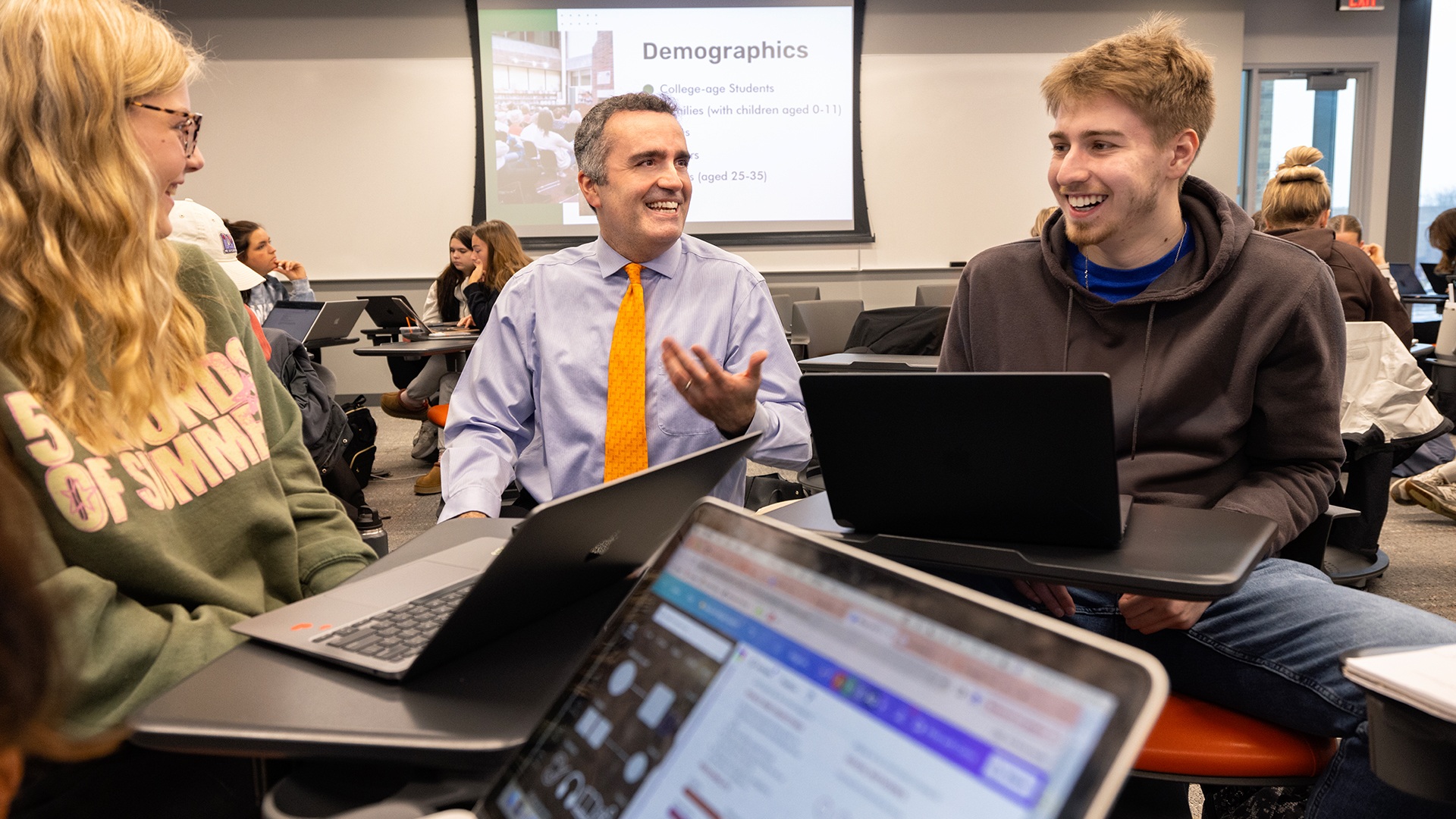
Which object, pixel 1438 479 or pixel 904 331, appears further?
pixel 904 331

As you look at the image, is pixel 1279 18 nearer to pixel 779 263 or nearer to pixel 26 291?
pixel 779 263

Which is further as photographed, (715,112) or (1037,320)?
(715,112)

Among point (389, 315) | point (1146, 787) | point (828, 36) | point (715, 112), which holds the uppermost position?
point (828, 36)

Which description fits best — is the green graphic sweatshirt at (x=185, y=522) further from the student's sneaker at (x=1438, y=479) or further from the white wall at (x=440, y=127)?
the white wall at (x=440, y=127)

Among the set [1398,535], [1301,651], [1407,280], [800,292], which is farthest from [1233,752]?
[1407,280]

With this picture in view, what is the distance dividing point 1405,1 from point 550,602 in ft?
30.8

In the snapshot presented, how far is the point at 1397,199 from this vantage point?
7824 millimetres

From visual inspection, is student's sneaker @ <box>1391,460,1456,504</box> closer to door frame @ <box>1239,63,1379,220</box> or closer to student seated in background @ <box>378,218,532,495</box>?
student seated in background @ <box>378,218,532,495</box>

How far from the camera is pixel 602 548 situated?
0.77 m

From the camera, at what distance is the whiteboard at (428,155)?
697 centimetres

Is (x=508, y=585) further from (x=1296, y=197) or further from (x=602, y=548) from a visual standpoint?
(x=1296, y=197)

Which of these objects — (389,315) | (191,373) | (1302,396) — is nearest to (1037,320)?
(1302,396)

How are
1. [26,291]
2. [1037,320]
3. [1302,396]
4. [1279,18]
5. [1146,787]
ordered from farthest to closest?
[1279,18] < [1037,320] < [1302,396] < [1146,787] < [26,291]

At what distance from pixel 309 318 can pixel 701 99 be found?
12.1ft
